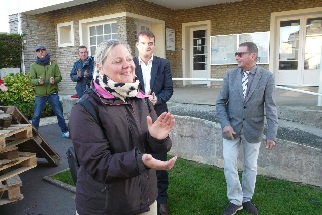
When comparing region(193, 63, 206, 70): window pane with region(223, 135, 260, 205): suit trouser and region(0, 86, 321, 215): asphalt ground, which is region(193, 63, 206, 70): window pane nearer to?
region(0, 86, 321, 215): asphalt ground

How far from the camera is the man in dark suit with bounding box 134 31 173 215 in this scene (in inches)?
139

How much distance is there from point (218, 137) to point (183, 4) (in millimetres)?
8481

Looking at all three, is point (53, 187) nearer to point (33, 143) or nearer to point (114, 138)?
point (33, 143)

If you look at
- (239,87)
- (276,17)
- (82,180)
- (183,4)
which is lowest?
(82,180)

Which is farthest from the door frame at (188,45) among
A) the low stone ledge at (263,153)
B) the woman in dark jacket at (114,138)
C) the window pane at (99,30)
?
the woman in dark jacket at (114,138)

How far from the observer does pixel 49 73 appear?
6984mm

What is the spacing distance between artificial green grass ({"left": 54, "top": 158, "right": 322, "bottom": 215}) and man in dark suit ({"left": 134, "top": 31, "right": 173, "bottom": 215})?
32cm

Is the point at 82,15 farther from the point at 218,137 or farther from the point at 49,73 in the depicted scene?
the point at 218,137

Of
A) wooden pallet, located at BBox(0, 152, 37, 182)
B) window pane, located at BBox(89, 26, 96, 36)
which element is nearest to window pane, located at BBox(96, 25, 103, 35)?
window pane, located at BBox(89, 26, 96, 36)

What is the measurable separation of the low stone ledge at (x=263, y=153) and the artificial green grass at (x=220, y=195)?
149 millimetres

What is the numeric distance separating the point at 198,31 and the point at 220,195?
10163 mm

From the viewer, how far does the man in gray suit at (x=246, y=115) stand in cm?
344

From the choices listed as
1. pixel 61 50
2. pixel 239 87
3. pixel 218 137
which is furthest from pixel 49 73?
pixel 61 50

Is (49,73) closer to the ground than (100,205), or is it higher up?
higher up
